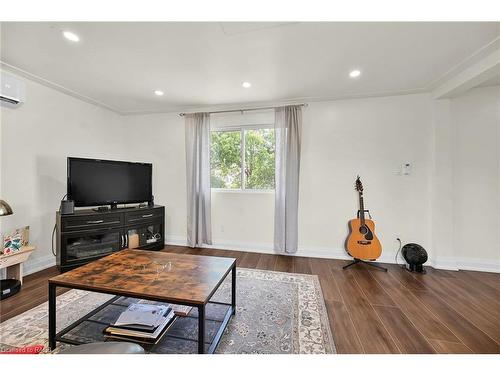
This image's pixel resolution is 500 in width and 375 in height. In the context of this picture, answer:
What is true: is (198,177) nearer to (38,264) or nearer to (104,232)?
(104,232)

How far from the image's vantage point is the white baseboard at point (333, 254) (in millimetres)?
2631

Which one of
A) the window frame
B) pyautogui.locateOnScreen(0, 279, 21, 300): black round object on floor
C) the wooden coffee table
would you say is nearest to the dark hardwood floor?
pyautogui.locateOnScreen(0, 279, 21, 300): black round object on floor

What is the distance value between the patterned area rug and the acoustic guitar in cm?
82

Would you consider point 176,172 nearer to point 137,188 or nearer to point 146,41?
point 137,188

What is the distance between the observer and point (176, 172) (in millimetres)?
3609

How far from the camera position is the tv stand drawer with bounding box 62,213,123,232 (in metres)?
2.42

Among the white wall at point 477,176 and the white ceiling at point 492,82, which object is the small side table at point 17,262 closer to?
the white wall at point 477,176

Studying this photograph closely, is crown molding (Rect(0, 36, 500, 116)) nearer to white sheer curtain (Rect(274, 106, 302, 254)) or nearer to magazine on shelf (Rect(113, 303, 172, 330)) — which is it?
white sheer curtain (Rect(274, 106, 302, 254))

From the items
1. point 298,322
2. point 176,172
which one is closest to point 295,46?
point 298,322

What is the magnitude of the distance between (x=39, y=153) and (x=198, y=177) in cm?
200

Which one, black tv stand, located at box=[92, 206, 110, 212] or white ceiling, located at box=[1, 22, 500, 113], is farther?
black tv stand, located at box=[92, 206, 110, 212]

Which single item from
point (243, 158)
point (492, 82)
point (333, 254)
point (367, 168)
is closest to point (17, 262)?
point (243, 158)

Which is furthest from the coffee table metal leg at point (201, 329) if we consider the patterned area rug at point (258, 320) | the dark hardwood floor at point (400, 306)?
the dark hardwood floor at point (400, 306)
